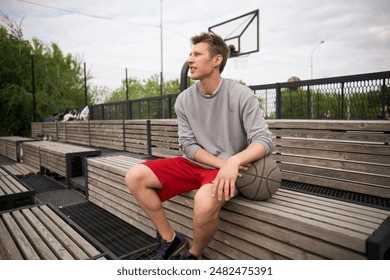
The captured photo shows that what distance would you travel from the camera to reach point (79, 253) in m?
1.87

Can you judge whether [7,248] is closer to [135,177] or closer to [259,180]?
[135,177]

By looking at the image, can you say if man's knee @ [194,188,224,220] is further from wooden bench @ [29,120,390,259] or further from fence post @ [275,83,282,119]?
fence post @ [275,83,282,119]

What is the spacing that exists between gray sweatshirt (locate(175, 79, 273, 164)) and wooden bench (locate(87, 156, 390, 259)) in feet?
1.29

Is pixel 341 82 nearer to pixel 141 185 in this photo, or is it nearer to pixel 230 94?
pixel 230 94

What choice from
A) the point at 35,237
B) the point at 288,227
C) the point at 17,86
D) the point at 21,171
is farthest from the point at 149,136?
the point at 17,86

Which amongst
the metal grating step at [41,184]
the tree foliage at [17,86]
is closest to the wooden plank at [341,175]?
the tree foliage at [17,86]

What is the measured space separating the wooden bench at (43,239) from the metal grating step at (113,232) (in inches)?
14.6

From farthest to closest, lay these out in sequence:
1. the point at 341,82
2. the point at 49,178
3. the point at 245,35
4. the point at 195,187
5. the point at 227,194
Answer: the point at 245,35
the point at 49,178
the point at 341,82
the point at 195,187
the point at 227,194

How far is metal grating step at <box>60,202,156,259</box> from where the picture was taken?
239cm

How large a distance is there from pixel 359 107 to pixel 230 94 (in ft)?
8.11

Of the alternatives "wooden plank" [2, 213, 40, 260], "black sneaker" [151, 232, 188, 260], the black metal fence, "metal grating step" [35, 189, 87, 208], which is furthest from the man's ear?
"metal grating step" [35, 189, 87, 208]

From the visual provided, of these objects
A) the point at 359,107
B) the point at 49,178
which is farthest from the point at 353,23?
the point at 49,178

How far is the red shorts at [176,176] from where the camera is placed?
6.50 feet

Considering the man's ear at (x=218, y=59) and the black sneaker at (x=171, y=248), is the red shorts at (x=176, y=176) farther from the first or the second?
the man's ear at (x=218, y=59)
